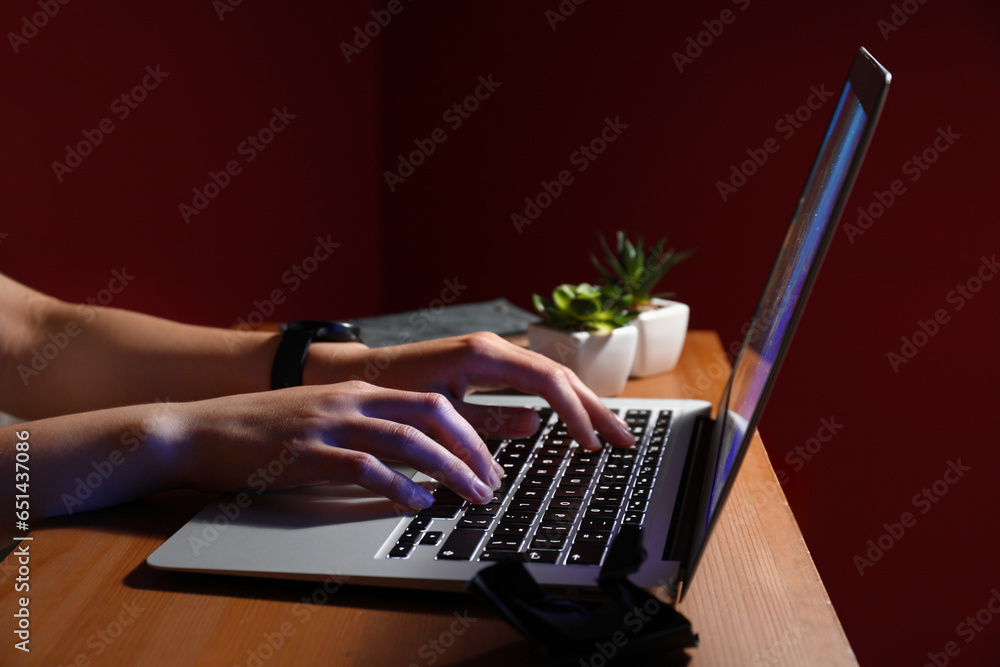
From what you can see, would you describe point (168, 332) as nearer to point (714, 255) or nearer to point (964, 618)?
point (714, 255)

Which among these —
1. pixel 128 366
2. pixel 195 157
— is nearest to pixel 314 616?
pixel 128 366

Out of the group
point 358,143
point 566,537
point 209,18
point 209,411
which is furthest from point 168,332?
point 358,143

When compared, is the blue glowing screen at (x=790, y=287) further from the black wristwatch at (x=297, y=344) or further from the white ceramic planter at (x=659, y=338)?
the black wristwatch at (x=297, y=344)

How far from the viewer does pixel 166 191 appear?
68.5 inches

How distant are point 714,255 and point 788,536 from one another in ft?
4.56

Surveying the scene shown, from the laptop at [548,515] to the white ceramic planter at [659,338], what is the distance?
35 cm

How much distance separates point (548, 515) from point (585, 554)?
8 cm

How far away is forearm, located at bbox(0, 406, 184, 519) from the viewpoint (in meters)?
0.63

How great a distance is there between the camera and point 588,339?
102 centimetres

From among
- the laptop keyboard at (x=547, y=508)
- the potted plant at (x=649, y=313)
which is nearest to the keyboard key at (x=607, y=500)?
the laptop keyboard at (x=547, y=508)

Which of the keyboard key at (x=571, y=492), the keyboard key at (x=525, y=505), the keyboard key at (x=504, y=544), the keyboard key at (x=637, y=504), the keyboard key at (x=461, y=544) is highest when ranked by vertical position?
the keyboard key at (x=461, y=544)

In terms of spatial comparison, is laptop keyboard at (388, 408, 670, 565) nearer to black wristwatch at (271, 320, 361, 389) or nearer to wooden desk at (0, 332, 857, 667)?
wooden desk at (0, 332, 857, 667)

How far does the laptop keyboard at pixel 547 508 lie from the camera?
55 cm

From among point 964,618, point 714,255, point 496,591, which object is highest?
point 496,591
